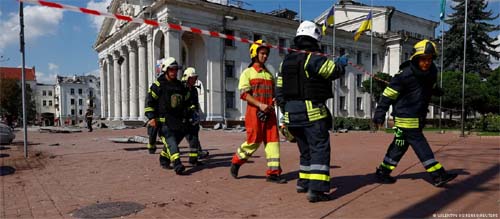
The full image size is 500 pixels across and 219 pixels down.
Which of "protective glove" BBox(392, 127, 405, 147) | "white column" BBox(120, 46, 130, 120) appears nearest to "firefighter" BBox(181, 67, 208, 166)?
"protective glove" BBox(392, 127, 405, 147)

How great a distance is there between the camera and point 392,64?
1743 inches

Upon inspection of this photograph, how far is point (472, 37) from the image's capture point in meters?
36.5

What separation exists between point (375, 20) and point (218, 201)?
46.0 m

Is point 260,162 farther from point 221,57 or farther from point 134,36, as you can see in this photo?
point 134,36

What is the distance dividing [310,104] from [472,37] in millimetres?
39874

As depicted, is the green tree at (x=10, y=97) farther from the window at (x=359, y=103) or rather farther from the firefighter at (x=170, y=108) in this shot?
the firefighter at (x=170, y=108)

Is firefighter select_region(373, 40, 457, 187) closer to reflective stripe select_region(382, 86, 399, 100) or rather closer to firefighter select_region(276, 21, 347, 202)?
reflective stripe select_region(382, 86, 399, 100)

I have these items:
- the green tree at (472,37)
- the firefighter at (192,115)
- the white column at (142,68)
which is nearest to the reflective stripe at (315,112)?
the firefighter at (192,115)

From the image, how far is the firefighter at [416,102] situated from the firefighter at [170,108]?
3.12 m

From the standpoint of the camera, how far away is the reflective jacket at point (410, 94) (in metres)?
4.42

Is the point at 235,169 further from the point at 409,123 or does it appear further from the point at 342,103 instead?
the point at 342,103

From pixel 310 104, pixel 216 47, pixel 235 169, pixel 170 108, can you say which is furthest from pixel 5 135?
pixel 216 47

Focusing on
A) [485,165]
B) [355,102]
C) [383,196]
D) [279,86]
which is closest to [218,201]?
[279,86]

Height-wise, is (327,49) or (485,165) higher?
(327,49)
